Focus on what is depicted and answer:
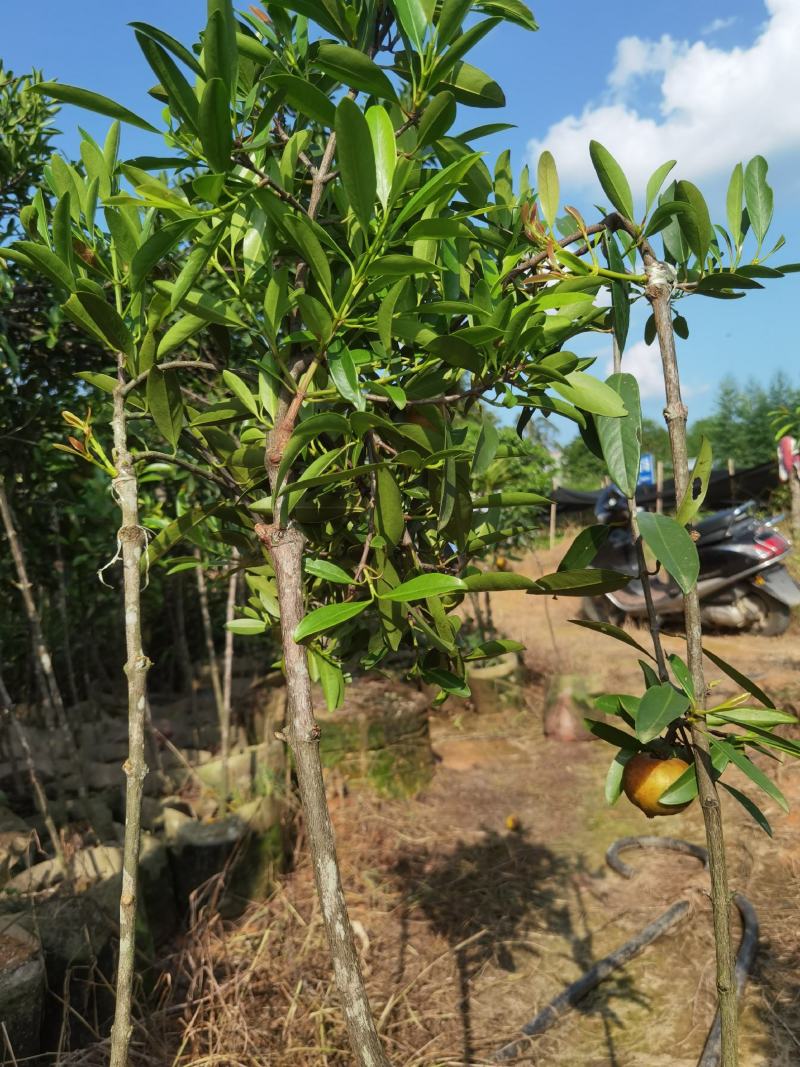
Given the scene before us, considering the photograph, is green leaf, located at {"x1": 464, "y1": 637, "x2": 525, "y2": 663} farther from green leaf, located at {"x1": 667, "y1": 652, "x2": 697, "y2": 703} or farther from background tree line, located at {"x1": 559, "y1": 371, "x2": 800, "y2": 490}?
background tree line, located at {"x1": 559, "y1": 371, "x2": 800, "y2": 490}

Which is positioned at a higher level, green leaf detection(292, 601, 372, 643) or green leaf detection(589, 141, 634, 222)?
green leaf detection(589, 141, 634, 222)

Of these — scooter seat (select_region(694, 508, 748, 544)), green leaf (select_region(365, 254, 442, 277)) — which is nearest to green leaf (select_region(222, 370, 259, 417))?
green leaf (select_region(365, 254, 442, 277))

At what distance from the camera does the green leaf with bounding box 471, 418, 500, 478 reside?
77 centimetres

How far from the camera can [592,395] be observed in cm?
75

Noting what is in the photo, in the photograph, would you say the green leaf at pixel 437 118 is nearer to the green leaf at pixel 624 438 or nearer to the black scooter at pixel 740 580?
the green leaf at pixel 624 438

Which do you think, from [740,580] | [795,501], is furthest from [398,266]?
[795,501]

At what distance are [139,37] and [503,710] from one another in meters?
5.01

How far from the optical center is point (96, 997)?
2.11 m

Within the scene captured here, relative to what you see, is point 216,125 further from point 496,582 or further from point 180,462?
point 496,582

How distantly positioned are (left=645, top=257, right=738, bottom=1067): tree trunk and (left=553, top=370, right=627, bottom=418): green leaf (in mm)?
84

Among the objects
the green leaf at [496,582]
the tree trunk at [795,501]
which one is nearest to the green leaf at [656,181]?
the green leaf at [496,582]

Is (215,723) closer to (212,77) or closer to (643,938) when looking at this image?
(643,938)

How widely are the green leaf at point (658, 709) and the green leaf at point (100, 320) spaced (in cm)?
66

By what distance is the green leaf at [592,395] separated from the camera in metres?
0.74
